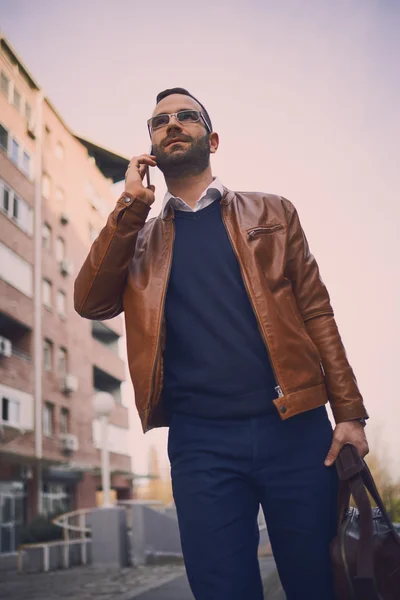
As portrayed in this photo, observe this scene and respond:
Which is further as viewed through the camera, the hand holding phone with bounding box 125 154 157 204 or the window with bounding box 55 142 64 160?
the window with bounding box 55 142 64 160

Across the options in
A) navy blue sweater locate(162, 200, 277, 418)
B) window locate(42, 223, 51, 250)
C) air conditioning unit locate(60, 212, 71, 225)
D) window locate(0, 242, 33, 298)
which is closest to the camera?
navy blue sweater locate(162, 200, 277, 418)

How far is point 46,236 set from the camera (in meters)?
34.0

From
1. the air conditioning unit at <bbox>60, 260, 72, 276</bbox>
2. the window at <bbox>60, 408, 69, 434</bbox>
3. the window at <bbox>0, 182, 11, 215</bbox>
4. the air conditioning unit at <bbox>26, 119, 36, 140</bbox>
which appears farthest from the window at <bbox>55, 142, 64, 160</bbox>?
the window at <bbox>60, 408, 69, 434</bbox>

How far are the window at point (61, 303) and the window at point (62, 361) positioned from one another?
5.82 feet

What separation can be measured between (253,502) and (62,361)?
1295 inches

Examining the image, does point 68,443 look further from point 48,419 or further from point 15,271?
point 15,271

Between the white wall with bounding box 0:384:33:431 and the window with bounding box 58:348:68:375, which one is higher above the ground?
the window with bounding box 58:348:68:375

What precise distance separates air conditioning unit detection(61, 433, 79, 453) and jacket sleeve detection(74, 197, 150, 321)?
30.4 meters

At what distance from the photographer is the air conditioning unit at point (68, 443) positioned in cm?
3188

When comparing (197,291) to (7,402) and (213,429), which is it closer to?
(213,429)

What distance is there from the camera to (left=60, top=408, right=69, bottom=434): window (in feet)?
109

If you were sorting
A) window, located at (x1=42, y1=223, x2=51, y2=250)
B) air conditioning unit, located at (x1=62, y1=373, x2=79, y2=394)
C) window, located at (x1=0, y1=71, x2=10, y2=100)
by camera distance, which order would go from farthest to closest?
window, located at (x1=42, y1=223, x2=51, y2=250) < air conditioning unit, located at (x1=62, y1=373, x2=79, y2=394) < window, located at (x1=0, y1=71, x2=10, y2=100)

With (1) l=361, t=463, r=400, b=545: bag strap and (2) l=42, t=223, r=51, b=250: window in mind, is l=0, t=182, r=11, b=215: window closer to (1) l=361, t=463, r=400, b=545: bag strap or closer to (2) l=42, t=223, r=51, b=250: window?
(2) l=42, t=223, r=51, b=250: window

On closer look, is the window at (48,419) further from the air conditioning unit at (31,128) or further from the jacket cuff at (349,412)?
the jacket cuff at (349,412)
